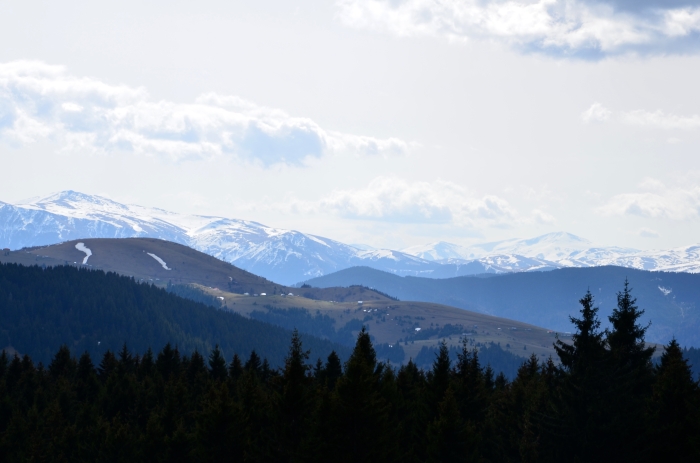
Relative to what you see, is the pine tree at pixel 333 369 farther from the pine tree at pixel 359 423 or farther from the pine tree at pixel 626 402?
the pine tree at pixel 359 423

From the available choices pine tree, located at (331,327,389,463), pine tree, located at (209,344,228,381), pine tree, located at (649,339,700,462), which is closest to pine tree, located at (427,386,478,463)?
pine tree, located at (331,327,389,463)

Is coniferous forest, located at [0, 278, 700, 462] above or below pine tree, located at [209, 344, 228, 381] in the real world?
above

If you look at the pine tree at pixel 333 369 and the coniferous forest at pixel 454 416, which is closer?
the coniferous forest at pixel 454 416

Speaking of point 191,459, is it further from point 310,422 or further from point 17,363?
point 17,363

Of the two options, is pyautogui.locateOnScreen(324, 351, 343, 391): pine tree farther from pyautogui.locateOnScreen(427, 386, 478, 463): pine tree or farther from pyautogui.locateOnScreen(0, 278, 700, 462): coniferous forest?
pyautogui.locateOnScreen(427, 386, 478, 463): pine tree

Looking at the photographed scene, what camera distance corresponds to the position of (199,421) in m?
54.4

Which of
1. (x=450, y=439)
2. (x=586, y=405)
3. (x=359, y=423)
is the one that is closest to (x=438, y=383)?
(x=450, y=439)

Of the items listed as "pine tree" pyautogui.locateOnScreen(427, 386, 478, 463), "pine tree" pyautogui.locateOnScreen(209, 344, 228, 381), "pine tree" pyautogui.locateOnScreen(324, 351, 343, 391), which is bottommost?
"pine tree" pyautogui.locateOnScreen(209, 344, 228, 381)

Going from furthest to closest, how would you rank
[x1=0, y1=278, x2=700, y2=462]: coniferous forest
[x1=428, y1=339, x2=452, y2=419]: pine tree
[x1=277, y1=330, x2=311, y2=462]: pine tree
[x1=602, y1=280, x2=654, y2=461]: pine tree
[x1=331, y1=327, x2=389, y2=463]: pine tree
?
[x1=428, y1=339, x2=452, y2=419]: pine tree < [x1=277, y1=330, x2=311, y2=462]: pine tree < [x1=602, y1=280, x2=654, y2=461]: pine tree < [x1=0, y1=278, x2=700, y2=462]: coniferous forest < [x1=331, y1=327, x2=389, y2=463]: pine tree

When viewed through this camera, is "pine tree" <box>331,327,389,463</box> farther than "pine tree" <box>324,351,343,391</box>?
No

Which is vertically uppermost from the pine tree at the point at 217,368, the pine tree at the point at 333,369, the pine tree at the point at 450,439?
the pine tree at the point at 333,369

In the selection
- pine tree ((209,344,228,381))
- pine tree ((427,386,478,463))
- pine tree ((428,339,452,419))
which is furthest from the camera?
pine tree ((209,344,228,381))

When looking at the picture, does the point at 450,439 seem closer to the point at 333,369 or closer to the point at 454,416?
the point at 454,416

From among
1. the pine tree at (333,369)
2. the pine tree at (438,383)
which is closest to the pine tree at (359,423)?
the pine tree at (438,383)
